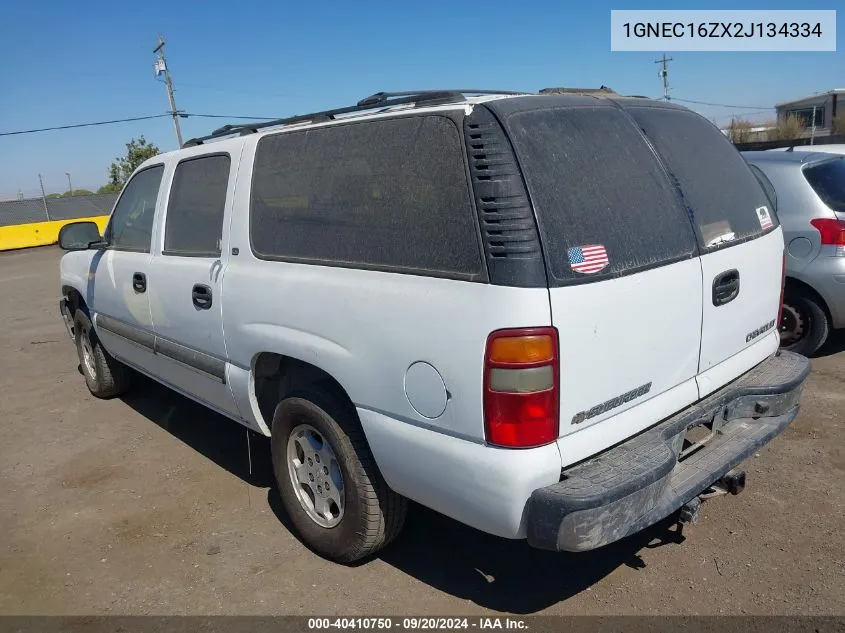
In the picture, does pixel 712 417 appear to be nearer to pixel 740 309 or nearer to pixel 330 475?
pixel 740 309

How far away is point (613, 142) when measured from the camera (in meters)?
2.69

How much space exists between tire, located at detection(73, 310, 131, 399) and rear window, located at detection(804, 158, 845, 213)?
5794mm

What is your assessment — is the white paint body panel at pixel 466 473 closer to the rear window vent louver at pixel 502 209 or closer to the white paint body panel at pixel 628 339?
the white paint body panel at pixel 628 339

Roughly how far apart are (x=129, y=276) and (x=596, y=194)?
3.20 metres

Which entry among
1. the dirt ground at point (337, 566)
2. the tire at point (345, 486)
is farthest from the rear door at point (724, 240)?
the tire at point (345, 486)

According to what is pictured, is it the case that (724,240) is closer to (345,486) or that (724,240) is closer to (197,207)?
(345,486)

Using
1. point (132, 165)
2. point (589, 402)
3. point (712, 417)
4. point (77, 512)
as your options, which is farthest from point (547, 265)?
point (132, 165)

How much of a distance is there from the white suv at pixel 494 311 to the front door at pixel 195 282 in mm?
31

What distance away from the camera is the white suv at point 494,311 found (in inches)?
88.9

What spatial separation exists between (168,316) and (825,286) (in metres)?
4.87

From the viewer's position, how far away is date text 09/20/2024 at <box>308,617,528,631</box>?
274 centimetres

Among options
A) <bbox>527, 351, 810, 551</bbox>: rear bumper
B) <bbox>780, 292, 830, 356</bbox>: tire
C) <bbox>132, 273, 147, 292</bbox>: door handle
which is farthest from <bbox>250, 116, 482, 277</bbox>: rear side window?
<bbox>780, 292, 830, 356</bbox>: tire

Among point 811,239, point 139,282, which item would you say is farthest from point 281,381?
point 811,239

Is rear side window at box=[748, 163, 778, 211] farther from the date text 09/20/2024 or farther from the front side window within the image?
the front side window
